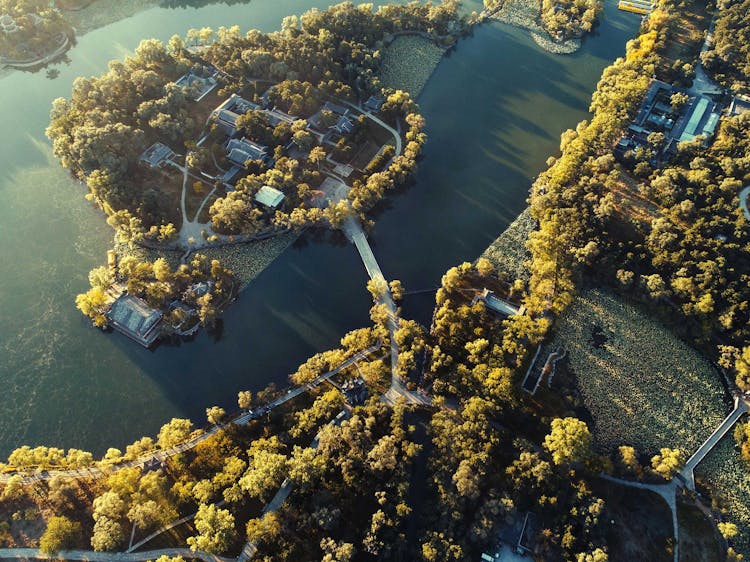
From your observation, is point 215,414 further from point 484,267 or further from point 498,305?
point 484,267

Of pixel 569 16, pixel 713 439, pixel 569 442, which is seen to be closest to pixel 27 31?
pixel 569 16

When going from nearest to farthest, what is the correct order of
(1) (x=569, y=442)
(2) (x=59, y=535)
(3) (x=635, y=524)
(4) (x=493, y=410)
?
1. (2) (x=59, y=535)
2. (3) (x=635, y=524)
3. (1) (x=569, y=442)
4. (4) (x=493, y=410)

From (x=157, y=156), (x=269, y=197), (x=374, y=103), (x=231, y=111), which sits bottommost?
(x=157, y=156)

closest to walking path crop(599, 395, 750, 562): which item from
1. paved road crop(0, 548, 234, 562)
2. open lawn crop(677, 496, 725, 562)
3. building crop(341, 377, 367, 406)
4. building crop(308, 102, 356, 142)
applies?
open lawn crop(677, 496, 725, 562)

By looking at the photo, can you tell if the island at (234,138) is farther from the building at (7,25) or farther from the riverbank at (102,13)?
the building at (7,25)

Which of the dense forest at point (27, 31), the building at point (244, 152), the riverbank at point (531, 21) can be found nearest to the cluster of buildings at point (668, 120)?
the riverbank at point (531, 21)

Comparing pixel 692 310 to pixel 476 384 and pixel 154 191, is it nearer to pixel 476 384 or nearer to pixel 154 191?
pixel 476 384

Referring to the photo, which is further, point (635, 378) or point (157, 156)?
point (157, 156)
